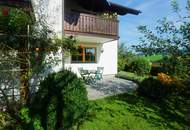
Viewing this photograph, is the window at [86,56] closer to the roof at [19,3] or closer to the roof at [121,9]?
the roof at [121,9]

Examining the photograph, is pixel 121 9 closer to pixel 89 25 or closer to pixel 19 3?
pixel 89 25

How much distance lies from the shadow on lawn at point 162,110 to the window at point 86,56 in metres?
6.69

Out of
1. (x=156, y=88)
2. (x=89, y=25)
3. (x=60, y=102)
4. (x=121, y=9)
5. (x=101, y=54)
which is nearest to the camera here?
(x=60, y=102)

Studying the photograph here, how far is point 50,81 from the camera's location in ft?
28.3

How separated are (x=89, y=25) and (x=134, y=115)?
8175mm

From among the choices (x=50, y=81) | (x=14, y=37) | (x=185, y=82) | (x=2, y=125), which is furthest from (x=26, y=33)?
(x=185, y=82)

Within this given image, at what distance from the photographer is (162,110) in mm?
12977

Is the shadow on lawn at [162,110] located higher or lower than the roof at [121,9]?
lower

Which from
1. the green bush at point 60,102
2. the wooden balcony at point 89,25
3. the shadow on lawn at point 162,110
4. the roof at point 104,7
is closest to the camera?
the green bush at point 60,102

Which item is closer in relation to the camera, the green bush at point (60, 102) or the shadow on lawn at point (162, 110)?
the green bush at point (60, 102)

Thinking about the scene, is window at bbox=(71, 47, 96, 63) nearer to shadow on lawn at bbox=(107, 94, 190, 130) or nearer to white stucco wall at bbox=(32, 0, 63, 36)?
white stucco wall at bbox=(32, 0, 63, 36)

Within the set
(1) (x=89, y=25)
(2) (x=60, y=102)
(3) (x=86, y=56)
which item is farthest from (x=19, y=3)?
(3) (x=86, y=56)

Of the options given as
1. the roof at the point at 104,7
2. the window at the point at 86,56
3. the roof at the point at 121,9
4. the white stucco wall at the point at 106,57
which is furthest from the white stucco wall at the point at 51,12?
the roof at the point at 121,9

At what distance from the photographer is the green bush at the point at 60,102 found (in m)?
8.08
